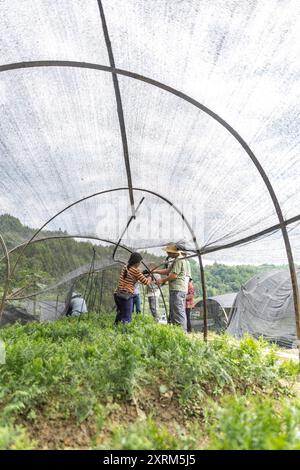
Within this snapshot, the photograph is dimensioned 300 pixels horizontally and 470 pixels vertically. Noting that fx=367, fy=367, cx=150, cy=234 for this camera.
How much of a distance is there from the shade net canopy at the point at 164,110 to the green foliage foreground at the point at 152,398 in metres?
1.86

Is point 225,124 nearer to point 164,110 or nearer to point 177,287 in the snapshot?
point 164,110

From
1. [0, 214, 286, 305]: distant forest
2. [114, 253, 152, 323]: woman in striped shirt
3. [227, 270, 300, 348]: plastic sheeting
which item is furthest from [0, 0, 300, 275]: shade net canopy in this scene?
[227, 270, 300, 348]: plastic sheeting

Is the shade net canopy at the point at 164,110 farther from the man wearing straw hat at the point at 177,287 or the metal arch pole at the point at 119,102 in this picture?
the man wearing straw hat at the point at 177,287

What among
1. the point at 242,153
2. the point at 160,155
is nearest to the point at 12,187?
the point at 160,155

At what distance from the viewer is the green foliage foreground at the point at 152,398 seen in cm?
186

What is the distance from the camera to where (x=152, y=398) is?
9.75 ft

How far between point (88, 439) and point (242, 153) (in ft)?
11.1

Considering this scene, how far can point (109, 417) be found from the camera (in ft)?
8.52

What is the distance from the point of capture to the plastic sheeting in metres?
8.69

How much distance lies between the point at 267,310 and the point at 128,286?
4299mm

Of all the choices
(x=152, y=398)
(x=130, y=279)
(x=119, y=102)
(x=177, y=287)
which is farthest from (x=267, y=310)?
(x=152, y=398)

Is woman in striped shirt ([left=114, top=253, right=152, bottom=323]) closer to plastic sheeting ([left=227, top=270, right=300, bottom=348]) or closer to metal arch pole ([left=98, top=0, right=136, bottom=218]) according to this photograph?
metal arch pole ([left=98, top=0, right=136, bottom=218])

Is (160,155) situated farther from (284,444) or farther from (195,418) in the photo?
(284,444)

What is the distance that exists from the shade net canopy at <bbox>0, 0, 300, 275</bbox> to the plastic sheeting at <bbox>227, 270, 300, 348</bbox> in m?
2.50
